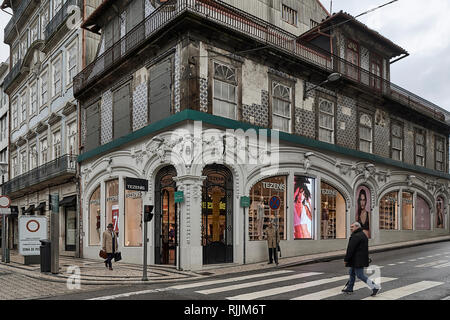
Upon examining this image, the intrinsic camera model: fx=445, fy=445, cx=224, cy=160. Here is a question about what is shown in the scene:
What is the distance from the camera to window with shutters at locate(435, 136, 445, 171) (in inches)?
1186

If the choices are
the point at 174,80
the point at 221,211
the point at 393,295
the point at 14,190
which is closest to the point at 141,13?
the point at 174,80

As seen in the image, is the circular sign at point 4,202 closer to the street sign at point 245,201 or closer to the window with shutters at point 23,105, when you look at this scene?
the street sign at point 245,201

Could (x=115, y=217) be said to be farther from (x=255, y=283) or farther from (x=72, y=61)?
(x=255, y=283)

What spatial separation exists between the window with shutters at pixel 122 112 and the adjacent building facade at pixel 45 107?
4.12m

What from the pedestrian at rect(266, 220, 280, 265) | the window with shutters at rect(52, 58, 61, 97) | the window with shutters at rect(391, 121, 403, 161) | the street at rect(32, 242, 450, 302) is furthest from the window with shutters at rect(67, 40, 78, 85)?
the window with shutters at rect(391, 121, 403, 161)

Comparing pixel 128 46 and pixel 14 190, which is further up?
pixel 128 46

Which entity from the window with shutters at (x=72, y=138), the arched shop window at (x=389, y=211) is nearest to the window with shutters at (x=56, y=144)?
the window with shutters at (x=72, y=138)

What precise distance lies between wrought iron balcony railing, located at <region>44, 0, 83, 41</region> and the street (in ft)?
57.5

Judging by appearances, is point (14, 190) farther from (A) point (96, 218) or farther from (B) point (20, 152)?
(A) point (96, 218)

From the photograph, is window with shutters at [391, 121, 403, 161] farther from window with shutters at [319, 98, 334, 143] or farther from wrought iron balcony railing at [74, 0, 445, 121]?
window with shutters at [319, 98, 334, 143]

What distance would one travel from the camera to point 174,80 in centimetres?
1634

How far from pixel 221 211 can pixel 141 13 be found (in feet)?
30.2

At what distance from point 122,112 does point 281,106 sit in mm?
7046

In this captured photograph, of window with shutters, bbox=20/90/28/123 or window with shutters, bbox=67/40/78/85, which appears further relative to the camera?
window with shutters, bbox=20/90/28/123
